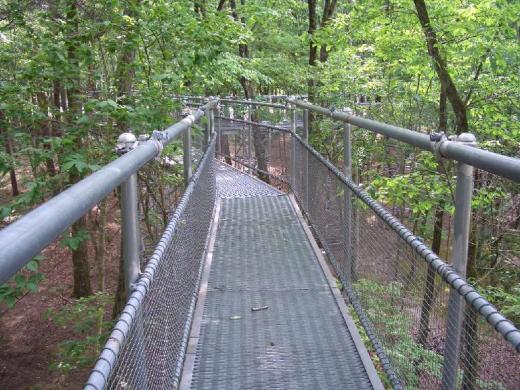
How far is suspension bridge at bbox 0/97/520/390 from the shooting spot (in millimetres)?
1604

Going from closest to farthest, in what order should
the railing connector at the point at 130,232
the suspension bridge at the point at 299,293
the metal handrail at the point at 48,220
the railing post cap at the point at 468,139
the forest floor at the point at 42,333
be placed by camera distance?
the metal handrail at the point at 48,220 → the suspension bridge at the point at 299,293 → the railing connector at the point at 130,232 → the railing post cap at the point at 468,139 → the forest floor at the point at 42,333

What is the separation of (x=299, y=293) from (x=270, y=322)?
1.86 ft

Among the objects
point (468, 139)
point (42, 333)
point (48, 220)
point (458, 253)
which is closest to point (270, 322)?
point (458, 253)

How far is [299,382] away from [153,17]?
4.40 m

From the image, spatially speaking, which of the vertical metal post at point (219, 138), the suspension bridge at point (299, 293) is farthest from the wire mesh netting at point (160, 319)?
the vertical metal post at point (219, 138)

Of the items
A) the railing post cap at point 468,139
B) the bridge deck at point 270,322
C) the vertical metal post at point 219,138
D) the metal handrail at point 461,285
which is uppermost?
the railing post cap at point 468,139

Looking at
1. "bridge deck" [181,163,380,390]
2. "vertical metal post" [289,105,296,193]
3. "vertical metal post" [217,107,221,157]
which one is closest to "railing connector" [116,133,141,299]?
"bridge deck" [181,163,380,390]

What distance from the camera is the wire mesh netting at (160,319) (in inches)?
63.7

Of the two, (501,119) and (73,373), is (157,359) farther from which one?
(73,373)

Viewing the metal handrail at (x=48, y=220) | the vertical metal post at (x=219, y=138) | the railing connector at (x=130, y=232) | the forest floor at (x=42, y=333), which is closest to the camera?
the metal handrail at (x=48, y=220)

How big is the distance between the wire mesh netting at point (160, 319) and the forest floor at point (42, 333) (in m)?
6.55

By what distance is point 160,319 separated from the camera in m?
2.39

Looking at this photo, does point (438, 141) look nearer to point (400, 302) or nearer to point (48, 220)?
point (400, 302)

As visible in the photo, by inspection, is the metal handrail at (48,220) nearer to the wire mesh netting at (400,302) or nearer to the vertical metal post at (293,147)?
the wire mesh netting at (400,302)
